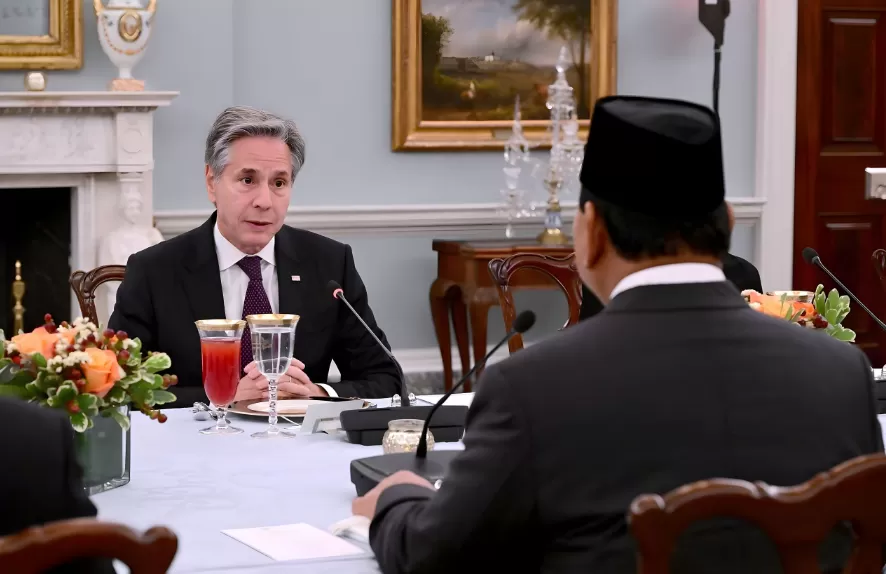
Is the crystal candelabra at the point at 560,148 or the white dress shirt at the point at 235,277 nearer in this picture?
the white dress shirt at the point at 235,277

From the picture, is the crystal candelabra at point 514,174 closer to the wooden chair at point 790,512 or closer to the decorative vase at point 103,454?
the decorative vase at point 103,454

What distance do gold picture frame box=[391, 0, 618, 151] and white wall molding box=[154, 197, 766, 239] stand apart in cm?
27

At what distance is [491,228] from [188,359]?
3.15 metres

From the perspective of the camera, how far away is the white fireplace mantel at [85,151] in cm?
518

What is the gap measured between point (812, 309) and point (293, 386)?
1.03 meters

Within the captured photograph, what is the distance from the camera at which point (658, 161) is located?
55.3 inches

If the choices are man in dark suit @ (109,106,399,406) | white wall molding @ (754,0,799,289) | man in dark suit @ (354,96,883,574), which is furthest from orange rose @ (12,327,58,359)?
white wall molding @ (754,0,799,289)

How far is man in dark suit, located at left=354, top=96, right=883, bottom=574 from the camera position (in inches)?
53.0

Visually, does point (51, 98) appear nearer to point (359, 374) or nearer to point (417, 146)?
point (417, 146)

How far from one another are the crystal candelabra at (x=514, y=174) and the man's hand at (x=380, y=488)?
13.6 feet

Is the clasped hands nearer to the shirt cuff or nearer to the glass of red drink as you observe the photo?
the shirt cuff

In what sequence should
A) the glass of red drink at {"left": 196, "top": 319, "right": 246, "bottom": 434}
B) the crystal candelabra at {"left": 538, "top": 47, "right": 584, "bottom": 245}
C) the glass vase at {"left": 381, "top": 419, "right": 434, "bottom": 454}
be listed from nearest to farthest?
the glass vase at {"left": 381, "top": 419, "right": 434, "bottom": 454} → the glass of red drink at {"left": 196, "top": 319, "right": 246, "bottom": 434} → the crystal candelabra at {"left": 538, "top": 47, "right": 584, "bottom": 245}

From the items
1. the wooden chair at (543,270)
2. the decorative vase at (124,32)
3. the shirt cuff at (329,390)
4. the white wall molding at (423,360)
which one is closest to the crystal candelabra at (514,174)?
the white wall molding at (423,360)

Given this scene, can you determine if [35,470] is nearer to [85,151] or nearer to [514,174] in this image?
[85,151]
